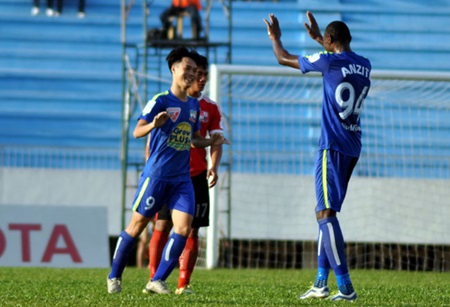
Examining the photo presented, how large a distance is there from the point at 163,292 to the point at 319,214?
48.2 inches

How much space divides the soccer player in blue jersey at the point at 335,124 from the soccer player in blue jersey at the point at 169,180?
0.79 metres

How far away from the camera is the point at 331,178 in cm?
696

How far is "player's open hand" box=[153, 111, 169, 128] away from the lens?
6.70m

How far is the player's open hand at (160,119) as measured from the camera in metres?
6.70

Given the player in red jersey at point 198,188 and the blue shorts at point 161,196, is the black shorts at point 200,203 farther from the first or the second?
the blue shorts at point 161,196

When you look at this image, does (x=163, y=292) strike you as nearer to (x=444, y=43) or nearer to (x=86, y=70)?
(x=86, y=70)

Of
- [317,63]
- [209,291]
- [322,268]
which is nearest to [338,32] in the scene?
[317,63]

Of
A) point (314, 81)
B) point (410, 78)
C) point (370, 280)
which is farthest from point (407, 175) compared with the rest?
point (370, 280)

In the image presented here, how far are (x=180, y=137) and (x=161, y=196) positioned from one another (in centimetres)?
43

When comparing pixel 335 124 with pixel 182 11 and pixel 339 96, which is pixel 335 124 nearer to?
pixel 339 96

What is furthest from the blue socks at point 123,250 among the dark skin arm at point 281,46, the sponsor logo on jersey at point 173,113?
the dark skin arm at point 281,46

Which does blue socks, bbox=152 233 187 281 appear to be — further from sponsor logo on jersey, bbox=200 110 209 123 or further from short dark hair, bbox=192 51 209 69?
sponsor logo on jersey, bbox=200 110 209 123

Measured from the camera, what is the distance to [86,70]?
19344mm

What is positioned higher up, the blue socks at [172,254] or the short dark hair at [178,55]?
the short dark hair at [178,55]
